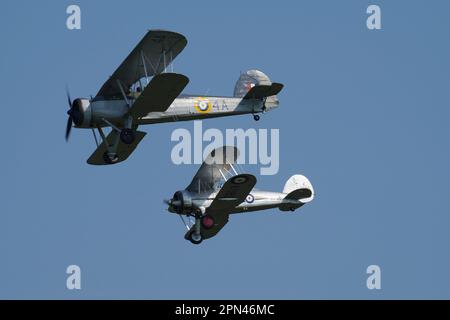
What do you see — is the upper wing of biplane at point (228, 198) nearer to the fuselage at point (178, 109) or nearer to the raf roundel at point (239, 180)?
the raf roundel at point (239, 180)

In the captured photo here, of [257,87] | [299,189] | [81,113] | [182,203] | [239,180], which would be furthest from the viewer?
[299,189]

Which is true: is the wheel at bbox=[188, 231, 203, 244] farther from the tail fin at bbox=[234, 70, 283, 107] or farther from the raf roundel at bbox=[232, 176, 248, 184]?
the tail fin at bbox=[234, 70, 283, 107]

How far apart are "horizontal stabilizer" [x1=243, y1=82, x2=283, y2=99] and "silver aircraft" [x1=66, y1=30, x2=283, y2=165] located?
4.11 feet

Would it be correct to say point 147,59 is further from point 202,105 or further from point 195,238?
point 195,238

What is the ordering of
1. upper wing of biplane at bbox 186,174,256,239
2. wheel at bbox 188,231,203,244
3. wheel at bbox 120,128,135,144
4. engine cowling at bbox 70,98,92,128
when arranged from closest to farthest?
engine cowling at bbox 70,98,92,128 < wheel at bbox 120,128,135,144 < upper wing of biplane at bbox 186,174,256,239 < wheel at bbox 188,231,203,244

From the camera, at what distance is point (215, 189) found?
33.5 metres

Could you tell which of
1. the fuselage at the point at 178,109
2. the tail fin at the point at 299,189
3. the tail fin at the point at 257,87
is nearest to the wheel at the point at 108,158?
the fuselage at the point at 178,109

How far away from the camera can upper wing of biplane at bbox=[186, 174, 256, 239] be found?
31.5 meters

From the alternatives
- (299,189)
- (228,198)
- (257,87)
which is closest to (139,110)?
(228,198)

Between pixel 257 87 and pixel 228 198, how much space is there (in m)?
3.09

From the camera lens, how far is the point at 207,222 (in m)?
32.7

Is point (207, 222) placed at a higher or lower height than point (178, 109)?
lower

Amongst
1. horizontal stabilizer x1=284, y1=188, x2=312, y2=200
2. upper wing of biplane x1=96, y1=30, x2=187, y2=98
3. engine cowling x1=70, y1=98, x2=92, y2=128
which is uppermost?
upper wing of biplane x1=96, y1=30, x2=187, y2=98

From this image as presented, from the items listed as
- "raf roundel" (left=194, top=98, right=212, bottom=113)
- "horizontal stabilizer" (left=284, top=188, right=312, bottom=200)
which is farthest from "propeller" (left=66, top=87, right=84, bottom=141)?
"horizontal stabilizer" (left=284, top=188, right=312, bottom=200)
